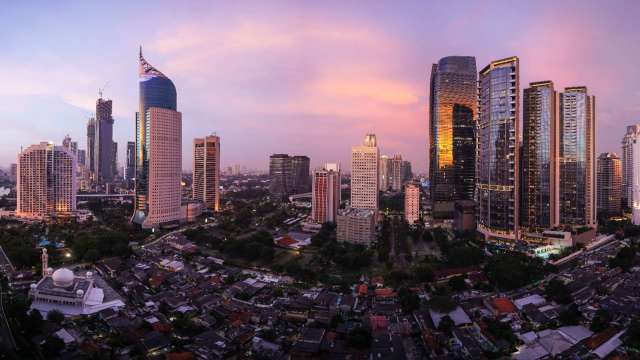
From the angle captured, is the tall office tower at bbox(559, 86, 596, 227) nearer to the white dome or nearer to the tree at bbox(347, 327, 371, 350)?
the tree at bbox(347, 327, 371, 350)

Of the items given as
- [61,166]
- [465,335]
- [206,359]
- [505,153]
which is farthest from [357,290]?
[61,166]

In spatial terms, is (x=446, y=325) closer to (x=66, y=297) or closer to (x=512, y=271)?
(x=512, y=271)

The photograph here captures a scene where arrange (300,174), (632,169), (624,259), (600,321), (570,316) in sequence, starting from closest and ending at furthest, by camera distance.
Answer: (600,321) → (570,316) → (624,259) → (632,169) → (300,174)

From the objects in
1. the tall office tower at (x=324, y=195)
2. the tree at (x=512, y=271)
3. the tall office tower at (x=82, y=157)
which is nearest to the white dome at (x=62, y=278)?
the tree at (x=512, y=271)

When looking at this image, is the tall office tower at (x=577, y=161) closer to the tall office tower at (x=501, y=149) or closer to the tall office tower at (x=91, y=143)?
the tall office tower at (x=501, y=149)

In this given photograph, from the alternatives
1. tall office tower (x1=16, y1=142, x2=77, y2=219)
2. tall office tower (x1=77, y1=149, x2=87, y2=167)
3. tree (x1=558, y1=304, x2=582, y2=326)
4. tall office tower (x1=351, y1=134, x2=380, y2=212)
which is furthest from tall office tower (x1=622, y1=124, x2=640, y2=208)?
tall office tower (x1=77, y1=149, x2=87, y2=167)

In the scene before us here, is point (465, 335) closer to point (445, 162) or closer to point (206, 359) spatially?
point (206, 359)

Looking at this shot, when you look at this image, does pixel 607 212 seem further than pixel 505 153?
Yes

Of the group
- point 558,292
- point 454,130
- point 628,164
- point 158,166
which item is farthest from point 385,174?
point 558,292
